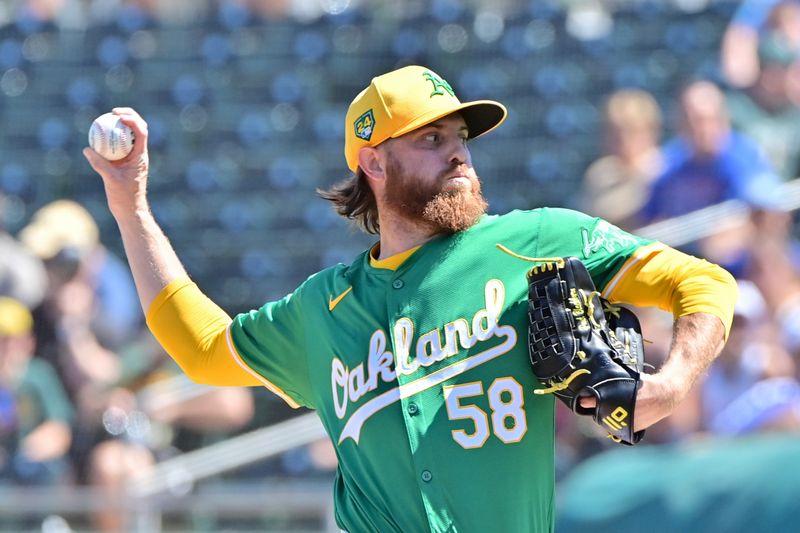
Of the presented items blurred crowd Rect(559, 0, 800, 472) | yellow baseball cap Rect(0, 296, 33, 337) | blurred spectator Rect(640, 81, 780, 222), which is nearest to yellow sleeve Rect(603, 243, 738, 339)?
blurred crowd Rect(559, 0, 800, 472)

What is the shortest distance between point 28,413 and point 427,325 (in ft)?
16.4

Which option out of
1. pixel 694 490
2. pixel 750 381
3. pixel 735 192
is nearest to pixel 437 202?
pixel 694 490

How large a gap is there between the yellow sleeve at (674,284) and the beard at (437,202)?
14.4 inches

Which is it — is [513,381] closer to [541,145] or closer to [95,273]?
[95,273]

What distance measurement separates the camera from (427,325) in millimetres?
2738

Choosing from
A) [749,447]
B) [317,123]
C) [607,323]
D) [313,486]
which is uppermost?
[607,323]

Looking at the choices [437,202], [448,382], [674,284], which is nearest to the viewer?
[674,284]

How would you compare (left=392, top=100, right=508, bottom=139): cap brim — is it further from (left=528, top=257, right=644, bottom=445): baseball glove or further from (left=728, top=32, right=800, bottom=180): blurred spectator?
(left=728, top=32, right=800, bottom=180): blurred spectator

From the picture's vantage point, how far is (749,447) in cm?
477

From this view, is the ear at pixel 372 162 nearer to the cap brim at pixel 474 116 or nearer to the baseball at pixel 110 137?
the cap brim at pixel 474 116

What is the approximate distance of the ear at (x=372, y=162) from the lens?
9.77 ft

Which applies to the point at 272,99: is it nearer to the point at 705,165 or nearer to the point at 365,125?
the point at 705,165

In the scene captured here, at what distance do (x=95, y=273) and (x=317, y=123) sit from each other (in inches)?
90.4

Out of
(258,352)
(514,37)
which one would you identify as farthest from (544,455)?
(514,37)
